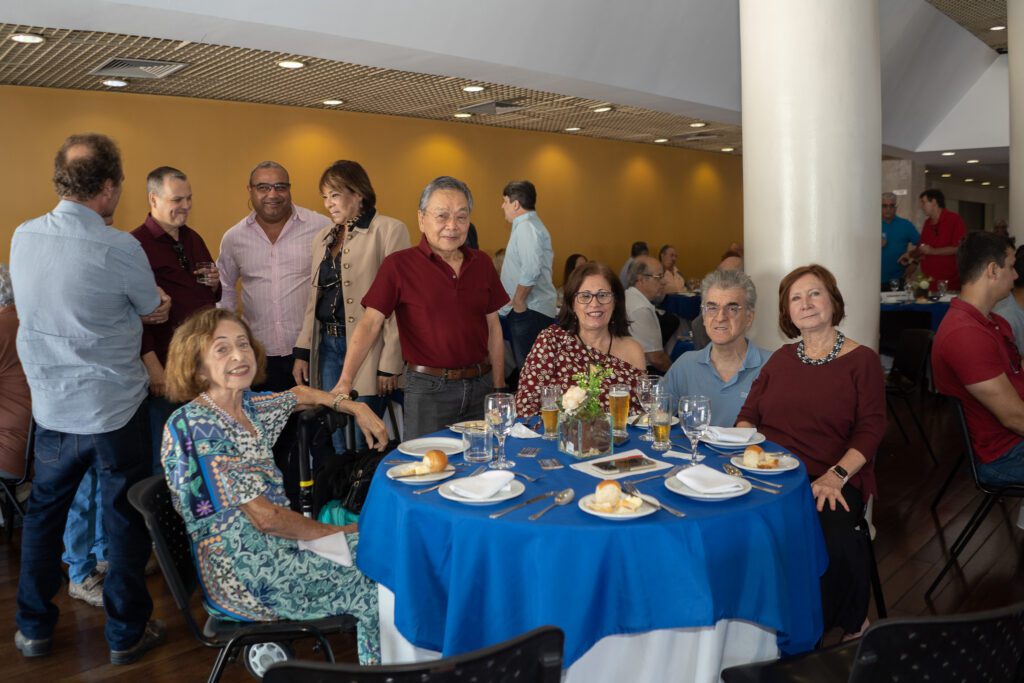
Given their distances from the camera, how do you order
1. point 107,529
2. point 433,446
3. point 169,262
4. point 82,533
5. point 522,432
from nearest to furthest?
point 433,446
point 522,432
point 107,529
point 82,533
point 169,262

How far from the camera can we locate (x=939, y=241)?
880 centimetres

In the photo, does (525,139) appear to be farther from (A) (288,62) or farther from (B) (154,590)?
(B) (154,590)

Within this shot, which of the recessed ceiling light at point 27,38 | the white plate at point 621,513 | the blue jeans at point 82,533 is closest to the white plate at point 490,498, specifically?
the white plate at point 621,513

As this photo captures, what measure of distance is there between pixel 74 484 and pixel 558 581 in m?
2.11

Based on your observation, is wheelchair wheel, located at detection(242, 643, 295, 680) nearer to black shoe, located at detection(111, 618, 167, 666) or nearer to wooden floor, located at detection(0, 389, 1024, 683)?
wooden floor, located at detection(0, 389, 1024, 683)

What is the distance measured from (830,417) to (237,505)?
1.92 metres

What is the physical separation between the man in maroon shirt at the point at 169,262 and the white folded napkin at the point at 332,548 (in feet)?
5.33

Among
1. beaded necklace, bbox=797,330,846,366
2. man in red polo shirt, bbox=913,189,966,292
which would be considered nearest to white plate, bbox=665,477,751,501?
beaded necklace, bbox=797,330,846,366

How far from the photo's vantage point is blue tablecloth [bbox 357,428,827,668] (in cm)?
191

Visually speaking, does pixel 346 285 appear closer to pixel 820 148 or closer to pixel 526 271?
pixel 526 271

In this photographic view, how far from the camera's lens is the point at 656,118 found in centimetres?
937

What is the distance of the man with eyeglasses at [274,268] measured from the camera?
170 inches

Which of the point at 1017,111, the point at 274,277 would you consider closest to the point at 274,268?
the point at 274,277

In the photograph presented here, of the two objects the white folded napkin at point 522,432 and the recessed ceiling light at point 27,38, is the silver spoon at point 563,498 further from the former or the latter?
the recessed ceiling light at point 27,38
